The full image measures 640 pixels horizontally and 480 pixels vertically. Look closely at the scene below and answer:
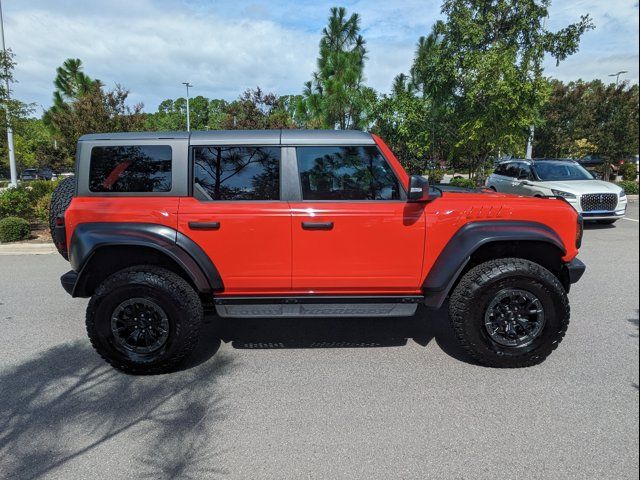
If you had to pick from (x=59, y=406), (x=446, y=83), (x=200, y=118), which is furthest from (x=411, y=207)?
(x=200, y=118)

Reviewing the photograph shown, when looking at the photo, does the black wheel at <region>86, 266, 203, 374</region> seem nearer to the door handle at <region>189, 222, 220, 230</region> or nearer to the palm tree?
the door handle at <region>189, 222, 220, 230</region>

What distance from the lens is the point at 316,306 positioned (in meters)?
3.41

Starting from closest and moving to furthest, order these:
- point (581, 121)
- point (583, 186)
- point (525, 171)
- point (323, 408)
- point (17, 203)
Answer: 1. point (323, 408)
2. point (17, 203)
3. point (583, 186)
4. point (525, 171)
5. point (581, 121)

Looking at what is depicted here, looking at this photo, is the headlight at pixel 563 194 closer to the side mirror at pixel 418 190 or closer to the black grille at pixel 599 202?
the black grille at pixel 599 202

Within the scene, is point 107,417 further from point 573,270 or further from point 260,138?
point 573,270

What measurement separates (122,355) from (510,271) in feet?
10.0

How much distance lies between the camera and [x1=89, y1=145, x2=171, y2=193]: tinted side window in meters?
3.38

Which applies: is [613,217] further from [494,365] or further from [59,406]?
[59,406]

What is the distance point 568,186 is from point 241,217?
373 inches

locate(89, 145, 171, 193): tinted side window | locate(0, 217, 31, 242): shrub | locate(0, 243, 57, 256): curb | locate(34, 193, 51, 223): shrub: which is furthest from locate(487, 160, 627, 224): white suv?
locate(34, 193, 51, 223): shrub

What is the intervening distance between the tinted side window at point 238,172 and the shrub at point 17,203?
816 centimetres

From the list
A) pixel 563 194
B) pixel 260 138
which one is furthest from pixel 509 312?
pixel 563 194

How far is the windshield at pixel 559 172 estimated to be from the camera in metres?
10.8

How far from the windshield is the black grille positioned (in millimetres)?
1050
